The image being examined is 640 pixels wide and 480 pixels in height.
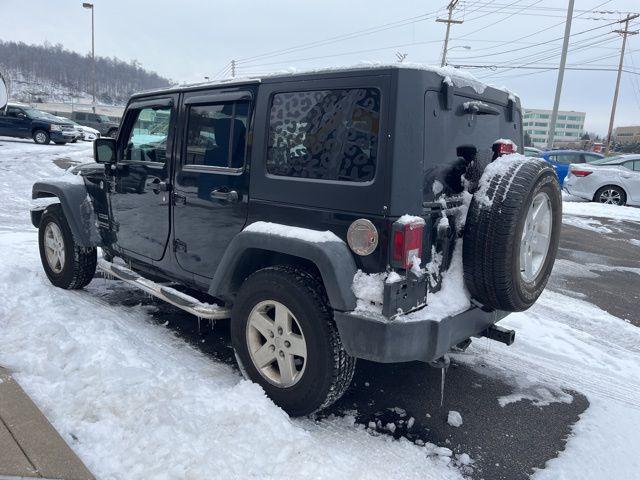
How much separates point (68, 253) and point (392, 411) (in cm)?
334

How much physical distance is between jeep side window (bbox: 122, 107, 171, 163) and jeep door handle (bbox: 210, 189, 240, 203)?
770 millimetres

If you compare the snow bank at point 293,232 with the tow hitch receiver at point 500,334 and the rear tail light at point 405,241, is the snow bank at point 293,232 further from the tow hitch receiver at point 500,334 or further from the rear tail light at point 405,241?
the tow hitch receiver at point 500,334

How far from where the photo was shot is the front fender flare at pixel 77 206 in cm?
457

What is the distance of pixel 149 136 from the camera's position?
13.7ft

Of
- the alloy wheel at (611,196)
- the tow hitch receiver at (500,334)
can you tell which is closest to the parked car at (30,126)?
the alloy wheel at (611,196)

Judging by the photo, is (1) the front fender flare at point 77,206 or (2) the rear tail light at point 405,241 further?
(1) the front fender flare at point 77,206

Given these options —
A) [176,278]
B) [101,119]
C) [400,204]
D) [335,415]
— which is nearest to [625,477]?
[335,415]

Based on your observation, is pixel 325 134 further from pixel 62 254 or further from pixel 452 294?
pixel 62 254

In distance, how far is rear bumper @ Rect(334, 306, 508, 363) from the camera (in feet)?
8.35

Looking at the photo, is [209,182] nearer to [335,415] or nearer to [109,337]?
[109,337]

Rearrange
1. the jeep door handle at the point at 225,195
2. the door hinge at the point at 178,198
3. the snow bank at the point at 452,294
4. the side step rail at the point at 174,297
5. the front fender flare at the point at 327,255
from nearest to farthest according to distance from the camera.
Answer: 1. the front fender flare at the point at 327,255
2. the snow bank at the point at 452,294
3. the jeep door handle at the point at 225,195
4. the side step rail at the point at 174,297
5. the door hinge at the point at 178,198

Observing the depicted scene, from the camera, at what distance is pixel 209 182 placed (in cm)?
345

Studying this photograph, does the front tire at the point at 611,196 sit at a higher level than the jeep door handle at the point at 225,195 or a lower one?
lower

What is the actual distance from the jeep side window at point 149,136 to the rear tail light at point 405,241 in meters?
2.18
